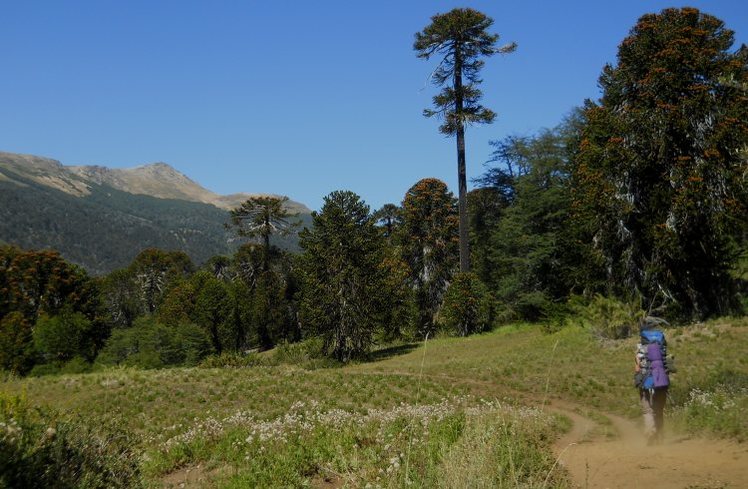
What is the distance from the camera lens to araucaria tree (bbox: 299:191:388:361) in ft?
96.2

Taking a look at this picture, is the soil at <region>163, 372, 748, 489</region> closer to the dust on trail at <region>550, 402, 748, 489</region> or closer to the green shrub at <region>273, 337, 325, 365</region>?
the dust on trail at <region>550, 402, 748, 489</region>

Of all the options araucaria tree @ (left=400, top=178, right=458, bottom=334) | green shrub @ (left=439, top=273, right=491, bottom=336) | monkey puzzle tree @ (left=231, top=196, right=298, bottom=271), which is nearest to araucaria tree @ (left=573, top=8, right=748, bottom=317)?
green shrub @ (left=439, top=273, right=491, bottom=336)

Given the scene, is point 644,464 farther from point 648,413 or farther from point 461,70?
point 461,70

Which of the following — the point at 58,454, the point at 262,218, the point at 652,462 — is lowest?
the point at 652,462

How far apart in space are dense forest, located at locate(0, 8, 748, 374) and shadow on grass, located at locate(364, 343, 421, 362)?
662mm

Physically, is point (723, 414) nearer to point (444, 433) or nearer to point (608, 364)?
point (444, 433)

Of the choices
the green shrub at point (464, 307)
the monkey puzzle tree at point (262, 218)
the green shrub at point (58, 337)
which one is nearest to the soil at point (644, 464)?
the green shrub at point (464, 307)

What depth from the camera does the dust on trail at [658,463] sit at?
5.67m

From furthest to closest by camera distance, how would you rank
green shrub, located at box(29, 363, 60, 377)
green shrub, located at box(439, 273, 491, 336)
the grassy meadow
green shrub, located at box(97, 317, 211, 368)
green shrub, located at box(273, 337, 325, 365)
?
green shrub, located at box(97, 317, 211, 368), green shrub, located at box(29, 363, 60, 377), green shrub, located at box(439, 273, 491, 336), green shrub, located at box(273, 337, 325, 365), the grassy meadow

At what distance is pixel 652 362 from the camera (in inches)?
341

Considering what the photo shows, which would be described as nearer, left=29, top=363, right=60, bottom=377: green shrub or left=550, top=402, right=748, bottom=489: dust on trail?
left=550, top=402, right=748, bottom=489: dust on trail

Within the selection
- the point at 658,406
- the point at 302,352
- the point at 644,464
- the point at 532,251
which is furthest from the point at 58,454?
the point at 532,251

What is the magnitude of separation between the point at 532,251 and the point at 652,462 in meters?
27.4

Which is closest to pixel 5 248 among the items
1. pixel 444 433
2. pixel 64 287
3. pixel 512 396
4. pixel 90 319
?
pixel 64 287
